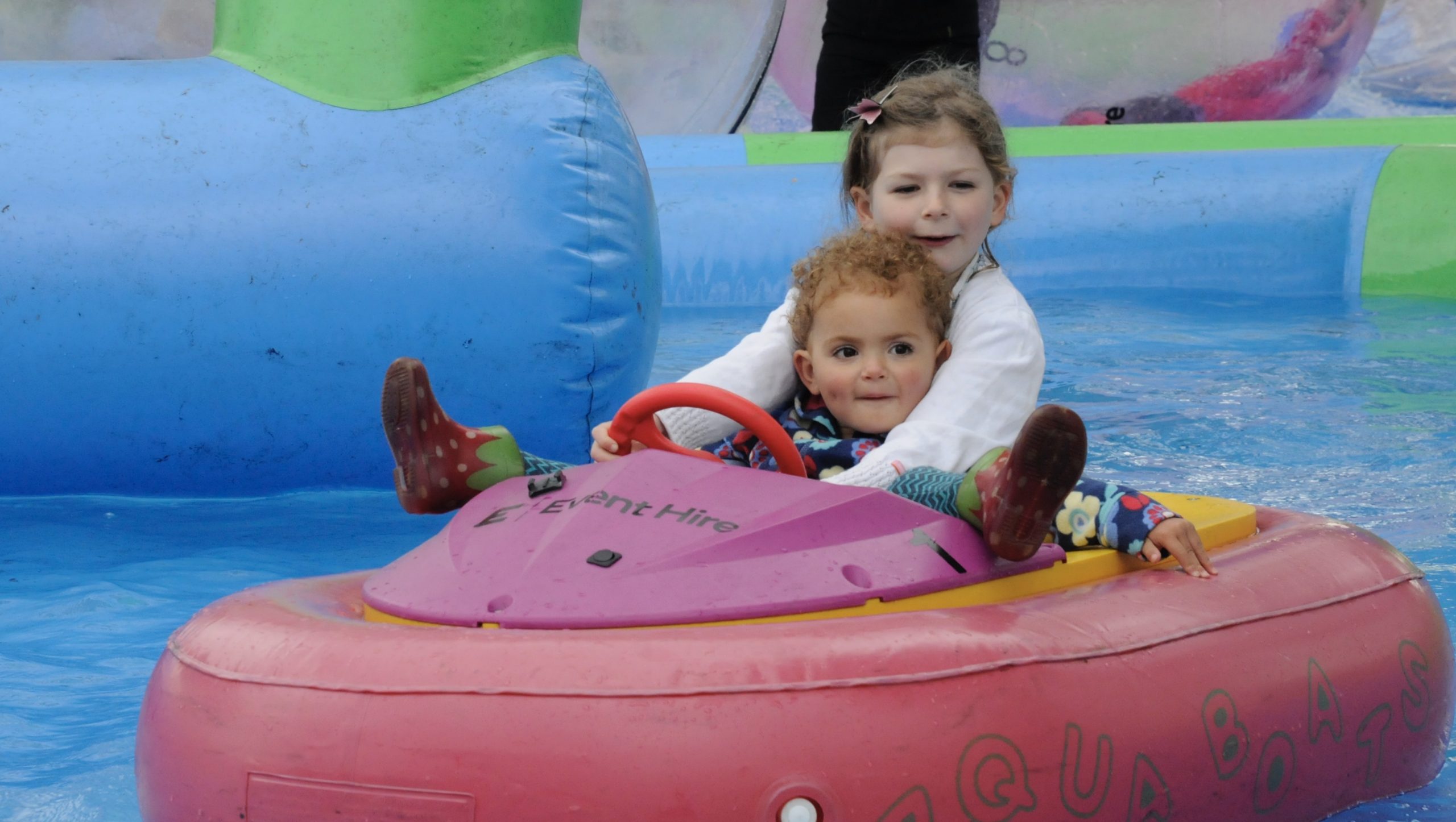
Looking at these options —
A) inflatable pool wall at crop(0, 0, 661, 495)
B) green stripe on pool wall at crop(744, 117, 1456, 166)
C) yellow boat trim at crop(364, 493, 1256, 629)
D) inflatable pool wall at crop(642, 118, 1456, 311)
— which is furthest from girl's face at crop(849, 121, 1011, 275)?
green stripe on pool wall at crop(744, 117, 1456, 166)

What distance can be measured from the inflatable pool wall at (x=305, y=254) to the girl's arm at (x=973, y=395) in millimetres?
906

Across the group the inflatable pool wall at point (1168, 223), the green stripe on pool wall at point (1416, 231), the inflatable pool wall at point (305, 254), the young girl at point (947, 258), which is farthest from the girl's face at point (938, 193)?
the green stripe on pool wall at point (1416, 231)

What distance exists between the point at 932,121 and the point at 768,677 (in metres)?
0.93

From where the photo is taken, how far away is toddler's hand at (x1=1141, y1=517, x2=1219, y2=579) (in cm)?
140

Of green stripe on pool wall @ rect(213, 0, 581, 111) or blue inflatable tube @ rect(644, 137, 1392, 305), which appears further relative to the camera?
blue inflatable tube @ rect(644, 137, 1392, 305)

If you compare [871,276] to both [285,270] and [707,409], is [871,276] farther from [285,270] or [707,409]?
[285,270]

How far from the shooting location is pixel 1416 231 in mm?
4719

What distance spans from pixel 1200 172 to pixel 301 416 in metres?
3.53

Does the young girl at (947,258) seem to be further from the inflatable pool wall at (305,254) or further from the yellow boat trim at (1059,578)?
the inflatable pool wall at (305,254)

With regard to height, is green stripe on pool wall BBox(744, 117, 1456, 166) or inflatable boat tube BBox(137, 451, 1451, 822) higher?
green stripe on pool wall BBox(744, 117, 1456, 166)

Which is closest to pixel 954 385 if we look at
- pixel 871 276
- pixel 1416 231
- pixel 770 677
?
pixel 871 276

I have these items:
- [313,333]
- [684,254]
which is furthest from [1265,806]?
[684,254]

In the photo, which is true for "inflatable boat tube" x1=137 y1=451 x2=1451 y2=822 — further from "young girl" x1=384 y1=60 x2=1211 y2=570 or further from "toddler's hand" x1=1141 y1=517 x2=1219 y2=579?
"young girl" x1=384 y1=60 x2=1211 y2=570

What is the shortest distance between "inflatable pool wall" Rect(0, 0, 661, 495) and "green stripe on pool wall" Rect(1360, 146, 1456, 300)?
316cm
